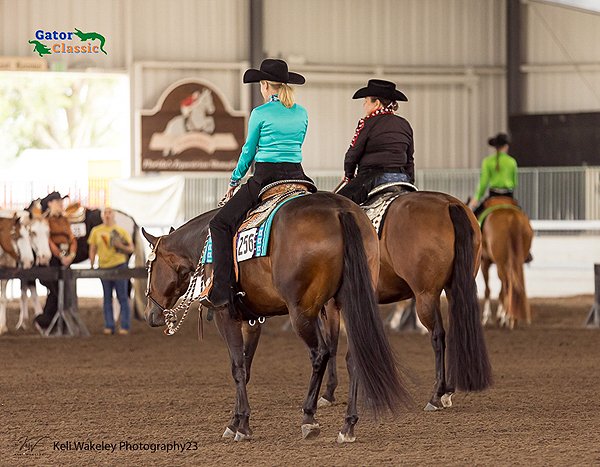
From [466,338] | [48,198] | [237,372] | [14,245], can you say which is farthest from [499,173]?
[237,372]

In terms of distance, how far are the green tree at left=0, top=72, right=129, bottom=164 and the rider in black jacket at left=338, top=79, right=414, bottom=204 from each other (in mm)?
26027

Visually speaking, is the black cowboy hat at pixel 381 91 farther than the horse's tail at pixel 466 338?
Yes

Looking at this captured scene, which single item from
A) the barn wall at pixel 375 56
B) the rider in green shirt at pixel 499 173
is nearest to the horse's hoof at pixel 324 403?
the rider in green shirt at pixel 499 173

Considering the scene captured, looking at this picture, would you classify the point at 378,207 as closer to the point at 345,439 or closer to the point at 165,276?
the point at 165,276

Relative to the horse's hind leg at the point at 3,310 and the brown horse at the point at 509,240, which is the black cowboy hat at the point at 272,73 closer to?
the brown horse at the point at 509,240

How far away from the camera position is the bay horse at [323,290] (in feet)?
15.4

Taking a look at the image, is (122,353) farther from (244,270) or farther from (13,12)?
(13,12)

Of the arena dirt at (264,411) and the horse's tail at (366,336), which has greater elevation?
the horse's tail at (366,336)

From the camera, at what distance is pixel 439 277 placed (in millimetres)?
6289

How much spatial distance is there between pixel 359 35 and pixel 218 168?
4.73 m

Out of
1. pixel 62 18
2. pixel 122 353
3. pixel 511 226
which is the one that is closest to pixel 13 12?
pixel 62 18

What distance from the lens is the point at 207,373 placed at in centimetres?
806

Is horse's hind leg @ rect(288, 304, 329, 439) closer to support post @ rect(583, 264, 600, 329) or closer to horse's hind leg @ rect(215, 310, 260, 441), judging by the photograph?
horse's hind leg @ rect(215, 310, 260, 441)

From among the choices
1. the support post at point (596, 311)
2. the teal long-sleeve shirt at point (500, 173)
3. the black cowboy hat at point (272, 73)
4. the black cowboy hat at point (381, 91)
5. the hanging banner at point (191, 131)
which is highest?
the hanging banner at point (191, 131)
